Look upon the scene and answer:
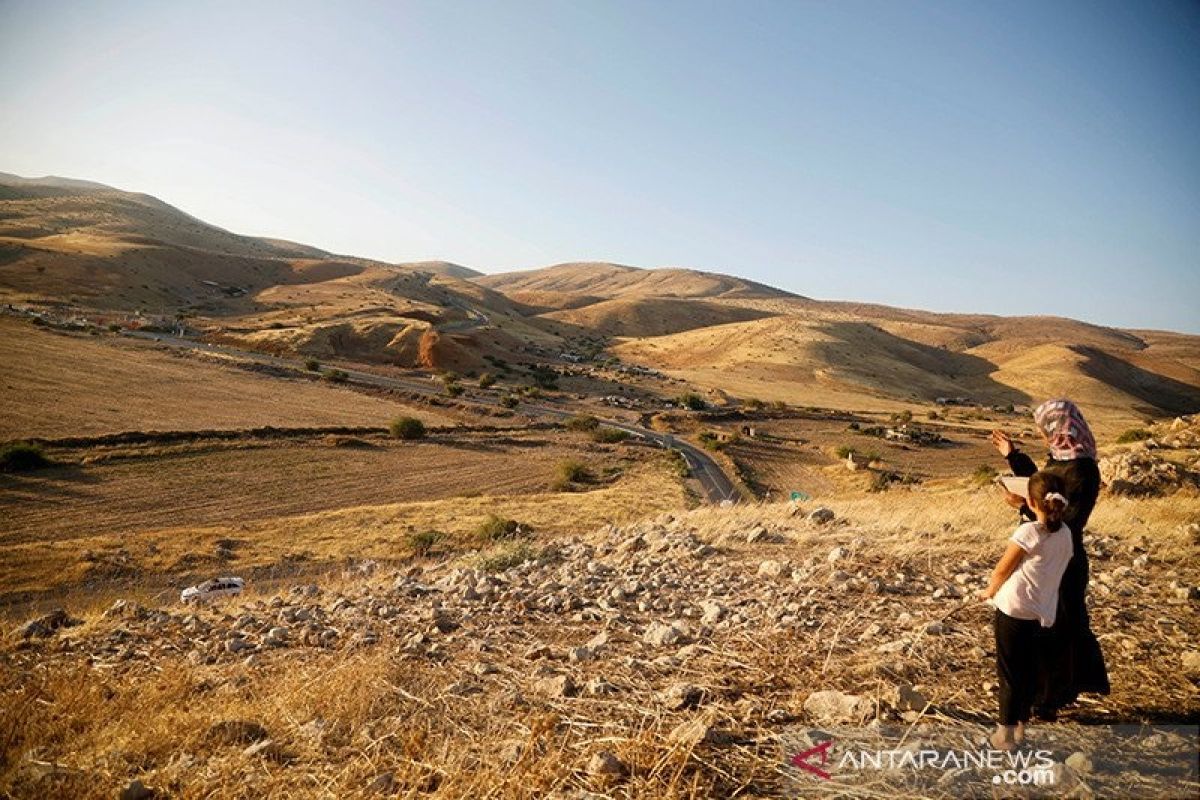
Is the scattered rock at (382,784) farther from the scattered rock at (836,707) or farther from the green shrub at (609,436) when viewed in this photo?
the green shrub at (609,436)

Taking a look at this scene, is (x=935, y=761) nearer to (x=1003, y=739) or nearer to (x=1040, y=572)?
(x=1003, y=739)

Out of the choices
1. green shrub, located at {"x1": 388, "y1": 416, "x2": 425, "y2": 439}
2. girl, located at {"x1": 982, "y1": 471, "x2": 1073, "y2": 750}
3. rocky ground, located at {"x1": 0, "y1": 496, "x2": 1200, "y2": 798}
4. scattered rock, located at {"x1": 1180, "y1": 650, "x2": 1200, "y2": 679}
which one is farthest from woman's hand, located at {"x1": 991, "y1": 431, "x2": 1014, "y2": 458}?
green shrub, located at {"x1": 388, "y1": 416, "x2": 425, "y2": 439}

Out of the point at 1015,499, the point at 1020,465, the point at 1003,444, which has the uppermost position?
the point at 1003,444

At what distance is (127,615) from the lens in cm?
714

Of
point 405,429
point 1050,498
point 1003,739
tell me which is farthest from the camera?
point 405,429

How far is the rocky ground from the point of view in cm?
314

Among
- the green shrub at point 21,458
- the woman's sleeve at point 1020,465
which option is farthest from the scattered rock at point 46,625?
the green shrub at point 21,458

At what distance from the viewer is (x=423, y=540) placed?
19.5 metres

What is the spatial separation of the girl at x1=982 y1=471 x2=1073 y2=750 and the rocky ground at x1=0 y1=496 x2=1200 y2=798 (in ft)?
1.08

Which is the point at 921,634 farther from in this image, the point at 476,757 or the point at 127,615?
the point at 127,615

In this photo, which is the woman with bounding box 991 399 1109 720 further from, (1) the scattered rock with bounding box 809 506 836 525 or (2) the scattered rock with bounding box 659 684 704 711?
(1) the scattered rock with bounding box 809 506 836 525

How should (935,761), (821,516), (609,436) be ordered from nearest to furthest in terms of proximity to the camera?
(935,761) < (821,516) < (609,436)

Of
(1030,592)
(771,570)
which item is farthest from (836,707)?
(771,570)

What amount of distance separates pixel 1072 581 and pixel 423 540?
60.7 ft
